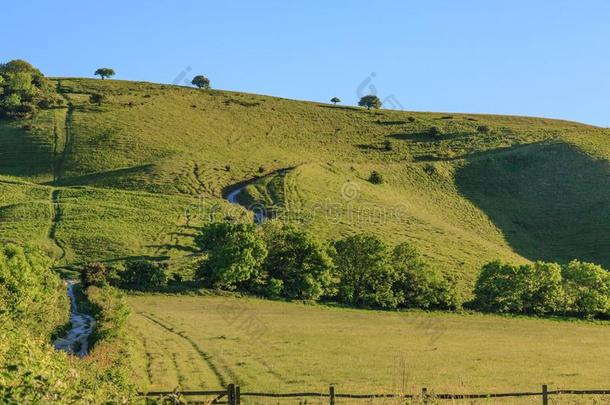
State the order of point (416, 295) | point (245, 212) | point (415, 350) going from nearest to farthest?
1. point (415, 350)
2. point (416, 295)
3. point (245, 212)

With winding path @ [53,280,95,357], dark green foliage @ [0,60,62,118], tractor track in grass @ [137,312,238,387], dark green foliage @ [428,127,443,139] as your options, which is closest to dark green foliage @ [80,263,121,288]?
winding path @ [53,280,95,357]

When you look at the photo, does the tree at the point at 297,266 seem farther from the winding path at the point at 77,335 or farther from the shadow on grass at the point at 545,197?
the shadow on grass at the point at 545,197

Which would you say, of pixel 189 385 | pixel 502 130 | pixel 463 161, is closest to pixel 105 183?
pixel 463 161

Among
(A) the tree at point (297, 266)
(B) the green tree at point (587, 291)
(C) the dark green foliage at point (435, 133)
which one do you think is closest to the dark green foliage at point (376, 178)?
(C) the dark green foliage at point (435, 133)

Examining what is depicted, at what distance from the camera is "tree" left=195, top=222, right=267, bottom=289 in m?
66.6

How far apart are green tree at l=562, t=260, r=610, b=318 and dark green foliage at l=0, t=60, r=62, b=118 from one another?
122 m

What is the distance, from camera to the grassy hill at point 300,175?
90688 millimetres

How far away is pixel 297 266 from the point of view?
227 ft

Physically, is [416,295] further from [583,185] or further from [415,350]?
[583,185]

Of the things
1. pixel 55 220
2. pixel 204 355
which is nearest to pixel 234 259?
pixel 204 355

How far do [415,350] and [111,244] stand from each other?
4967cm

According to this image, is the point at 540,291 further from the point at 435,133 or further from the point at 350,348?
the point at 435,133

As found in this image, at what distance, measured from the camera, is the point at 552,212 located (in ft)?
394

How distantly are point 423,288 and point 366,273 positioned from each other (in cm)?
641
